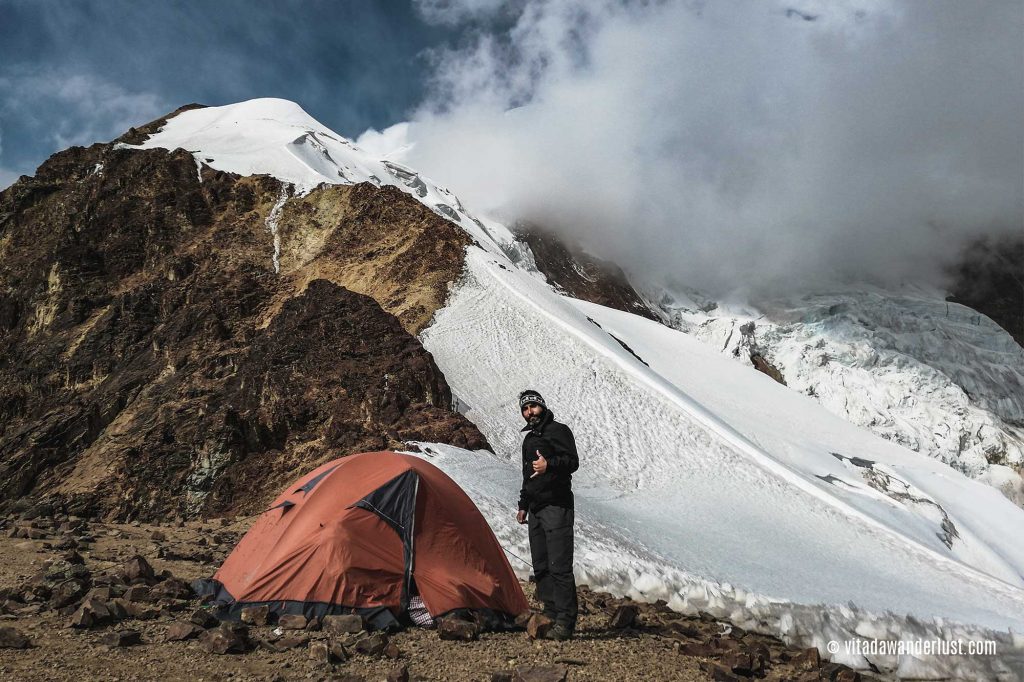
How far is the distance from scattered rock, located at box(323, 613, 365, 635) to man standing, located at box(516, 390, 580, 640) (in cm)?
177

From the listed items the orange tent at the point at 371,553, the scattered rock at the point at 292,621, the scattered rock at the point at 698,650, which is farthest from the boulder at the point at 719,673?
the scattered rock at the point at 292,621

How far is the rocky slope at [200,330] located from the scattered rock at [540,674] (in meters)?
9.08

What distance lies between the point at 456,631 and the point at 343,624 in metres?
1.06

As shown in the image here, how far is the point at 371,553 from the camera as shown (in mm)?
6805

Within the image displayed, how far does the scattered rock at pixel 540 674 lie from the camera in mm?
4957

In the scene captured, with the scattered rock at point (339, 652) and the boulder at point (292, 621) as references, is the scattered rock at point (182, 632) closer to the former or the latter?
the boulder at point (292, 621)

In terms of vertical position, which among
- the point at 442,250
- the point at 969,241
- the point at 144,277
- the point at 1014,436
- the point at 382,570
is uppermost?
the point at 969,241

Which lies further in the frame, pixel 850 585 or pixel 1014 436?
pixel 1014 436

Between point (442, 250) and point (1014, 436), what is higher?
point (1014, 436)

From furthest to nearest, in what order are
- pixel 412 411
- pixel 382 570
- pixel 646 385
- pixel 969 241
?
1. pixel 969 241
2. pixel 646 385
3. pixel 412 411
4. pixel 382 570

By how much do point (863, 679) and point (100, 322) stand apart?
26268 mm

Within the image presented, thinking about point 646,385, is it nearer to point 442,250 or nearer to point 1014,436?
point 442,250

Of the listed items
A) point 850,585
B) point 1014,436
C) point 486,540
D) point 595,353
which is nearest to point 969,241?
point 1014,436

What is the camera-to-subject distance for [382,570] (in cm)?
675
